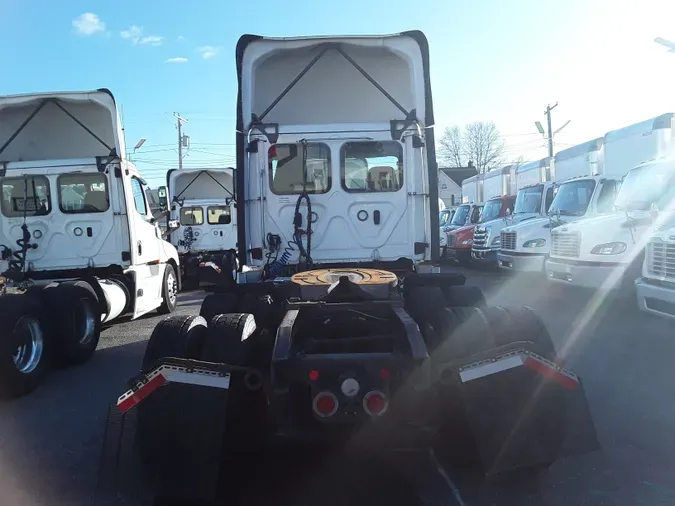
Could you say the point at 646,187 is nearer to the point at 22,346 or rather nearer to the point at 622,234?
the point at 622,234

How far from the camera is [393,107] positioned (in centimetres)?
738

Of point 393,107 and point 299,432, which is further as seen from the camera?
point 393,107

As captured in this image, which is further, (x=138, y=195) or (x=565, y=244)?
(x=565, y=244)

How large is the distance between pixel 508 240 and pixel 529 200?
3.16 m

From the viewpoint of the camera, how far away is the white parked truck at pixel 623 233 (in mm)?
9922

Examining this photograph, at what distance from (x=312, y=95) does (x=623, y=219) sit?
6.27 meters

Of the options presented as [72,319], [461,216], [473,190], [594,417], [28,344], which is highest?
[473,190]

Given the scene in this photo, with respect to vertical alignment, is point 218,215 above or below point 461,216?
above

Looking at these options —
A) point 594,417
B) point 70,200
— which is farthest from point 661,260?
point 70,200

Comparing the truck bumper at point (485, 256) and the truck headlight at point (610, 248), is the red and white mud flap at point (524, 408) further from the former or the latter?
the truck bumper at point (485, 256)

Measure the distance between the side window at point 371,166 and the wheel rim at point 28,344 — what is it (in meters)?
4.00

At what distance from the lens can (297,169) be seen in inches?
274

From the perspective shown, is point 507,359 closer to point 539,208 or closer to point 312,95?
point 312,95

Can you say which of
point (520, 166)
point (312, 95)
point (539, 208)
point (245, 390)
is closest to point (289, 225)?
point (312, 95)
